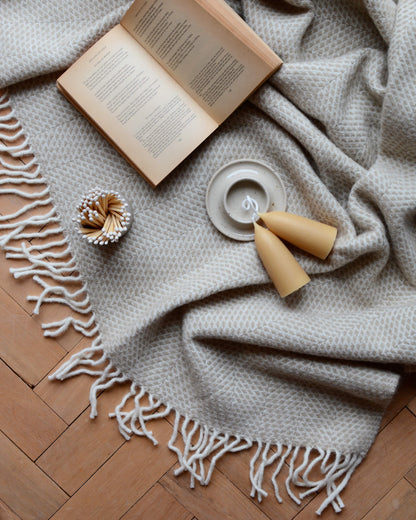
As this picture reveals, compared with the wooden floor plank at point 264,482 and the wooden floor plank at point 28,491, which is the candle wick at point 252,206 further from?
the wooden floor plank at point 28,491

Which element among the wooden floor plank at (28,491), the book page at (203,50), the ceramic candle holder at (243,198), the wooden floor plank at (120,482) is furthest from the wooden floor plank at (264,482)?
the book page at (203,50)

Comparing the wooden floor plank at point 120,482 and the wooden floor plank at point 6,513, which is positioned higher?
the wooden floor plank at point 6,513

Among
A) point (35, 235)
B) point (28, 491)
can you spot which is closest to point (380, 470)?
point (28, 491)

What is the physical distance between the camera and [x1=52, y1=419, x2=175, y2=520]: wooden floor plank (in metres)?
0.98

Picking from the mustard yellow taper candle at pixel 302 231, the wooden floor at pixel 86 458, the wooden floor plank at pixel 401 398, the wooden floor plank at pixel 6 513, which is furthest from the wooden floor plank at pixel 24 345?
the wooden floor plank at pixel 401 398

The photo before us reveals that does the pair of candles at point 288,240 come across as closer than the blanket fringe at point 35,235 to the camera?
Yes

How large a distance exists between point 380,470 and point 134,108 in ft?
2.57

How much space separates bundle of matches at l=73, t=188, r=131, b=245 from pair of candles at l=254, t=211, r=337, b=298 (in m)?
0.23

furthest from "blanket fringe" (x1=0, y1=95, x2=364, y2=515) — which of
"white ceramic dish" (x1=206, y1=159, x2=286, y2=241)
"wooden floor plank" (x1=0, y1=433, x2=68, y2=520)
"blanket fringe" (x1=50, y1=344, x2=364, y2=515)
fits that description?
"white ceramic dish" (x1=206, y1=159, x2=286, y2=241)

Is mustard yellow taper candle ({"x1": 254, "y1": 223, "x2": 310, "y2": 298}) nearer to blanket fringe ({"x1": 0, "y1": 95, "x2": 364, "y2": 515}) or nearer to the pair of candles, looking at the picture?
the pair of candles

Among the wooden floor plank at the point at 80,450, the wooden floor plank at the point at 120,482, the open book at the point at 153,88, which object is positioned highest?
the open book at the point at 153,88

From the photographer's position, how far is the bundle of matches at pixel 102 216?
0.90 meters

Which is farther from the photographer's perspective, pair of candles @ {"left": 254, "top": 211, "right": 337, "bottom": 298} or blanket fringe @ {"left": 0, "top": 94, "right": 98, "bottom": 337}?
blanket fringe @ {"left": 0, "top": 94, "right": 98, "bottom": 337}

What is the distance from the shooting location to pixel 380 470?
0.97 m
